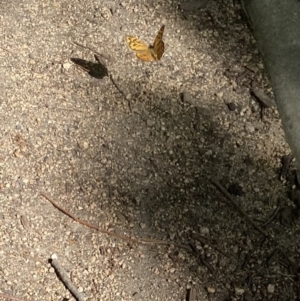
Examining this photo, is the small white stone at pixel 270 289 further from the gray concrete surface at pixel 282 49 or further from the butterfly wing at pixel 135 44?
the butterfly wing at pixel 135 44

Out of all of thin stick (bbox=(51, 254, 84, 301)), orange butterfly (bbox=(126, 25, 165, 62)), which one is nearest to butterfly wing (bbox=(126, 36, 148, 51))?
orange butterfly (bbox=(126, 25, 165, 62))

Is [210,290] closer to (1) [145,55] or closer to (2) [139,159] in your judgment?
(2) [139,159]

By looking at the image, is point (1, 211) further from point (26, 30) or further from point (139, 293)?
point (26, 30)

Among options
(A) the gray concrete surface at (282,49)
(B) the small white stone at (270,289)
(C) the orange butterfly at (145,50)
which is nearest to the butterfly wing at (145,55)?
(C) the orange butterfly at (145,50)

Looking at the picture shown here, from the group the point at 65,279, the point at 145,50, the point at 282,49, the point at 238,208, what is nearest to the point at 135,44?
the point at 145,50

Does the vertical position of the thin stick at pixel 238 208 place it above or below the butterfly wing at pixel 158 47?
below

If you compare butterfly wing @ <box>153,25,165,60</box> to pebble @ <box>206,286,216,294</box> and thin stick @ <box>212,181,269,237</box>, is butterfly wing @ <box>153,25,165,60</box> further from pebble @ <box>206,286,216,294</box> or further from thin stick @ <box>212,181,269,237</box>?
pebble @ <box>206,286,216,294</box>
